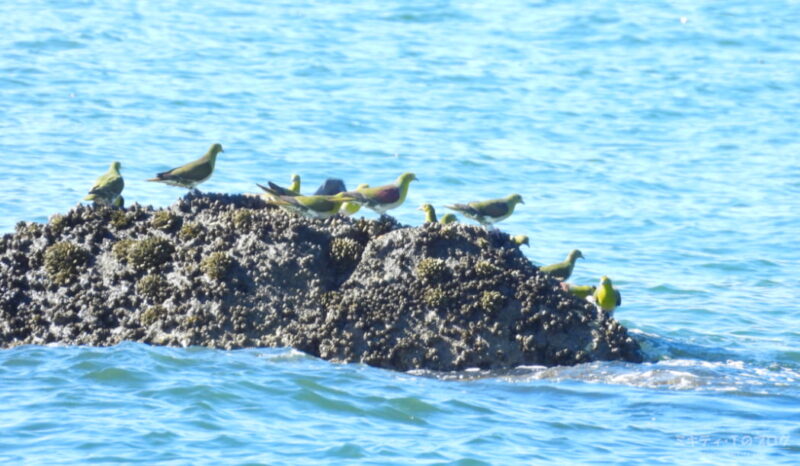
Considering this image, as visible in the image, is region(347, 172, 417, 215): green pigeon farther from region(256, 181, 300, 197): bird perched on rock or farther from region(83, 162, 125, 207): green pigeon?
region(83, 162, 125, 207): green pigeon

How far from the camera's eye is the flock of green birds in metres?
10.8

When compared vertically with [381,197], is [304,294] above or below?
below

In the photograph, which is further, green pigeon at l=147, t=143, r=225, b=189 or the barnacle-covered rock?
green pigeon at l=147, t=143, r=225, b=189

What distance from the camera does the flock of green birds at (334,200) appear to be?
10.8 m

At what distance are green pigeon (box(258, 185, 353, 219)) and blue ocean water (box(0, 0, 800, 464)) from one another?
1.47 metres

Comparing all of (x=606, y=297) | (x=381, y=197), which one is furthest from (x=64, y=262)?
(x=606, y=297)

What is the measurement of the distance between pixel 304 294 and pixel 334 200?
1.10 meters

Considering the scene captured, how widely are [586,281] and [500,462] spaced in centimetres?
746

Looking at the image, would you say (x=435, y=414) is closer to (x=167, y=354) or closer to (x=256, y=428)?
(x=256, y=428)

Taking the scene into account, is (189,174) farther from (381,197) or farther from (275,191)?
(381,197)

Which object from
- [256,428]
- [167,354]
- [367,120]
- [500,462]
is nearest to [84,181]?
[367,120]

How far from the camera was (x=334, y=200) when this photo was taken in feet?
35.6

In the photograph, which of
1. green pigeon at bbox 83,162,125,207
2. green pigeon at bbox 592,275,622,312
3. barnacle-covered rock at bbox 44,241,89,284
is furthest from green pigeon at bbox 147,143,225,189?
green pigeon at bbox 592,275,622,312

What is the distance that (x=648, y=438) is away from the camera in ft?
29.1
